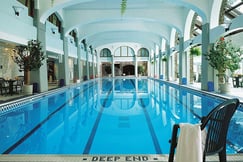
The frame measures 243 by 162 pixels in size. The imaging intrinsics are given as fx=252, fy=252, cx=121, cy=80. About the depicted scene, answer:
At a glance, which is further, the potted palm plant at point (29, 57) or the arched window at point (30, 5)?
the arched window at point (30, 5)

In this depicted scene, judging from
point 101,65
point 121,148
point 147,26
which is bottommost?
point 121,148

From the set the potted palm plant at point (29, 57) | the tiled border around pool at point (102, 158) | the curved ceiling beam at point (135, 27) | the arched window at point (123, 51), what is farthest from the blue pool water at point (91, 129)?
the arched window at point (123, 51)

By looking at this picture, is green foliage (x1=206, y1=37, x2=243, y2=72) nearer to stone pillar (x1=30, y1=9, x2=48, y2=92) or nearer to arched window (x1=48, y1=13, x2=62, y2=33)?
stone pillar (x1=30, y1=9, x2=48, y2=92)

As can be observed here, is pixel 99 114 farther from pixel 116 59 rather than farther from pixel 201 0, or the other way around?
pixel 116 59

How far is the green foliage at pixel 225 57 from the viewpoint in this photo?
31.8 feet

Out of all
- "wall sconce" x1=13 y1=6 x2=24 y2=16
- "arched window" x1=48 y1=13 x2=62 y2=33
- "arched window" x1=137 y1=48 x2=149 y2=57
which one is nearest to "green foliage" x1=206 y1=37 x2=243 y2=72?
"wall sconce" x1=13 y1=6 x2=24 y2=16

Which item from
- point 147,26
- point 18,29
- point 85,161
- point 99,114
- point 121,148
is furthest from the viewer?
point 147,26

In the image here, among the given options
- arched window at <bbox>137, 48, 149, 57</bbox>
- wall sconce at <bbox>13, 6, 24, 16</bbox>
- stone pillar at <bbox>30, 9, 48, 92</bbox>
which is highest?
arched window at <bbox>137, 48, 149, 57</bbox>

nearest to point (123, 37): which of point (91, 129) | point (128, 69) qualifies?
point (128, 69)

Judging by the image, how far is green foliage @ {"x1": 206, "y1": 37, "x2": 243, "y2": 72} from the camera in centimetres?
970

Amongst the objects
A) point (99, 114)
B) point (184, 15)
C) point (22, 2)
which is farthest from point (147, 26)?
point (99, 114)

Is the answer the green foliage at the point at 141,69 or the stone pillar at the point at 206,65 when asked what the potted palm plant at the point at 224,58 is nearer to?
the stone pillar at the point at 206,65

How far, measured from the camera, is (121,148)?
13.1ft

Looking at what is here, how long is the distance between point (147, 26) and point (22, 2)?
10313 mm
